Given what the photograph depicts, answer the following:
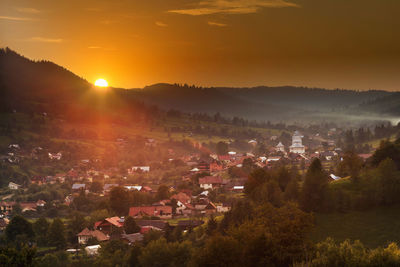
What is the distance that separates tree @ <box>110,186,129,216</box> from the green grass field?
26336mm

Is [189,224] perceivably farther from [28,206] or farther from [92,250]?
[28,206]

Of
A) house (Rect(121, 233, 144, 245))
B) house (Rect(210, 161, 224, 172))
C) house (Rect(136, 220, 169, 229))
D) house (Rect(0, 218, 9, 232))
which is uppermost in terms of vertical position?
house (Rect(210, 161, 224, 172))

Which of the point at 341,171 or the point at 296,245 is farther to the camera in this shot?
the point at 341,171

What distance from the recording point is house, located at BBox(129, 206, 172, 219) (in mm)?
60281

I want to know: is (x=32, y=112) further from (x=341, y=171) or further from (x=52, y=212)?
(x=341, y=171)

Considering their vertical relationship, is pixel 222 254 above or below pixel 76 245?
above

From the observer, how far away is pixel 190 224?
52.1 meters

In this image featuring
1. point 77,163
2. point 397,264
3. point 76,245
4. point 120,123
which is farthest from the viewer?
point 120,123

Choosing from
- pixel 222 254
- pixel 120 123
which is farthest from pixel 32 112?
pixel 222 254

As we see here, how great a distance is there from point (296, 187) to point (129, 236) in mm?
15656

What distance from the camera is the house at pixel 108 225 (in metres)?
53.6

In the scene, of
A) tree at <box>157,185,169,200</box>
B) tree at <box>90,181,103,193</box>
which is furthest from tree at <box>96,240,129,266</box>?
tree at <box>90,181,103,193</box>

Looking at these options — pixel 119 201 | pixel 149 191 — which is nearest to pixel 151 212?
pixel 119 201

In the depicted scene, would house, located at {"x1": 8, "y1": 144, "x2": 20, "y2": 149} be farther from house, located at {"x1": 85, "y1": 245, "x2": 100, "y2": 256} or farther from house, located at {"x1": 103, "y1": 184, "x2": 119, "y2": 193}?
house, located at {"x1": 85, "y1": 245, "x2": 100, "y2": 256}
